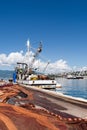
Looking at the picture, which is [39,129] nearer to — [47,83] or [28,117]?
[28,117]

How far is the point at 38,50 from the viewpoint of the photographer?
108 meters

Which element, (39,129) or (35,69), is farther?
(35,69)

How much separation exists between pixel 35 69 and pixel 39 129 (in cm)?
9712

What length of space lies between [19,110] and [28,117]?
0.82 m

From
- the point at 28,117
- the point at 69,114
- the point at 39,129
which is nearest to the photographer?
the point at 39,129

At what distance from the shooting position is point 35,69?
104625 millimetres

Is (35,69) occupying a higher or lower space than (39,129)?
higher

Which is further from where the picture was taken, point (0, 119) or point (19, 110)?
point (19, 110)

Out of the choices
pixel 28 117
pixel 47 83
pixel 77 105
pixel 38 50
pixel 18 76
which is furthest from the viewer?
pixel 38 50

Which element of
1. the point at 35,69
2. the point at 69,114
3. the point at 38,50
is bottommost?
the point at 69,114

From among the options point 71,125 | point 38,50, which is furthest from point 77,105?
point 38,50

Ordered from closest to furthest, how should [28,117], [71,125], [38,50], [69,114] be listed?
1. [28,117]
2. [71,125]
3. [69,114]
4. [38,50]

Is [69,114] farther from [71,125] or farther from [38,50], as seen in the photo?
[38,50]

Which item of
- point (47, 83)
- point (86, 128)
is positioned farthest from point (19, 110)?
point (47, 83)
